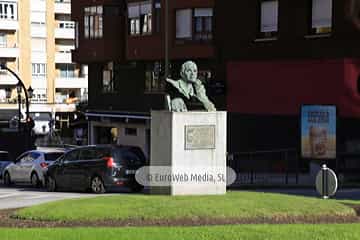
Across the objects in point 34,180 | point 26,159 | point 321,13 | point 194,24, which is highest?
point 194,24

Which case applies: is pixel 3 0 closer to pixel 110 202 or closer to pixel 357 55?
pixel 357 55

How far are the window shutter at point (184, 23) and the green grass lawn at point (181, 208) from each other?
86.1ft

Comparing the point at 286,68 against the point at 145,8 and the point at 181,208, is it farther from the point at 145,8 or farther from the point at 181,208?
the point at 181,208

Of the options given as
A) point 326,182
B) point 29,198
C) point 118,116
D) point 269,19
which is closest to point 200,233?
point 326,182

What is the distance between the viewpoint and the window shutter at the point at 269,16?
1345 inches

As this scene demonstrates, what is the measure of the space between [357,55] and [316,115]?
3949mm

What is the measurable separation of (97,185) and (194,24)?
16.7m

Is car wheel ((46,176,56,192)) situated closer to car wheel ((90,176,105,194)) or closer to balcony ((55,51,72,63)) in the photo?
car wheel ((90,176,105,194))

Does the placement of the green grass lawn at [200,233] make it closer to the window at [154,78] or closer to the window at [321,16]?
the window at [321,16]

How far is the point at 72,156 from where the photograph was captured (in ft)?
85.7

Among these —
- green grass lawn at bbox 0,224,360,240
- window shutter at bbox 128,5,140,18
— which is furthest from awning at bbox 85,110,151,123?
green grass lawn at bbox 0,224,360,240

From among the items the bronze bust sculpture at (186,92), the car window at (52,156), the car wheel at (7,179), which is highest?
the bronze bust sculpture at (186,92)

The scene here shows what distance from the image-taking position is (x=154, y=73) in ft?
144

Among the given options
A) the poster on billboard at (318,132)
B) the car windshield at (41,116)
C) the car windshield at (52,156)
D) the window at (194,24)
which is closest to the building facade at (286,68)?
the poster on billboard at (318,132)
